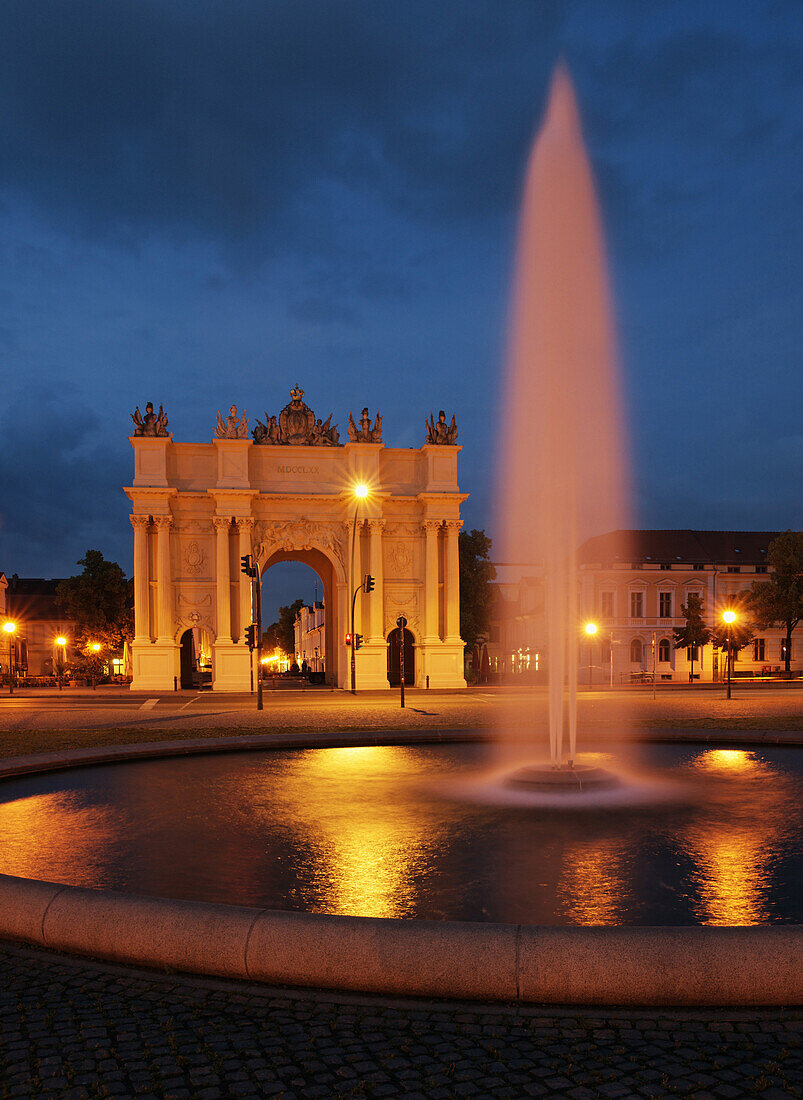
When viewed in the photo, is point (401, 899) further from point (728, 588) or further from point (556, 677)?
point (728, 588)

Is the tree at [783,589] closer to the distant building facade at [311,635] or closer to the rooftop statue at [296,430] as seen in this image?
the rooftop statue at [296,430]

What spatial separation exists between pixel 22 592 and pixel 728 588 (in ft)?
294

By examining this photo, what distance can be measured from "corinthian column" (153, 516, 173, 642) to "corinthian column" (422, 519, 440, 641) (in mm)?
14777

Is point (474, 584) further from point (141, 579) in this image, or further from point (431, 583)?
point (141, 579)

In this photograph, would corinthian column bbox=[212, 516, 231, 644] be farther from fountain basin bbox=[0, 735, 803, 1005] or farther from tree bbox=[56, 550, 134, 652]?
fountain basin bbox=[0, 735, 803, 1005]

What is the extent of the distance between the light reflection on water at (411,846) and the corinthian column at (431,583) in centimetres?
3732

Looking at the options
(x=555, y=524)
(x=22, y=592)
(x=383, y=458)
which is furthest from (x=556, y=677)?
(x=22, y=592)

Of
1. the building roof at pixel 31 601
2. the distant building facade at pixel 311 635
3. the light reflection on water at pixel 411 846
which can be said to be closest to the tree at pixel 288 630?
the distant building facade at pixel 311 635

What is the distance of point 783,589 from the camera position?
6462 centimetres

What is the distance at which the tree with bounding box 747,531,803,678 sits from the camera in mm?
64188

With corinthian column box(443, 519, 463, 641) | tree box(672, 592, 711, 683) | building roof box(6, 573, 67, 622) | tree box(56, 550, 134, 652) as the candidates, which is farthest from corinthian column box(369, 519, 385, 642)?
building roof box(6, 573, 67, 622)

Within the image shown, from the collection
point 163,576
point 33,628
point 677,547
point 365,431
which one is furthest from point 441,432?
point 33,628

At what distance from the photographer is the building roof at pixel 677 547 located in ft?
250

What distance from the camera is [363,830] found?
981 centimetres
